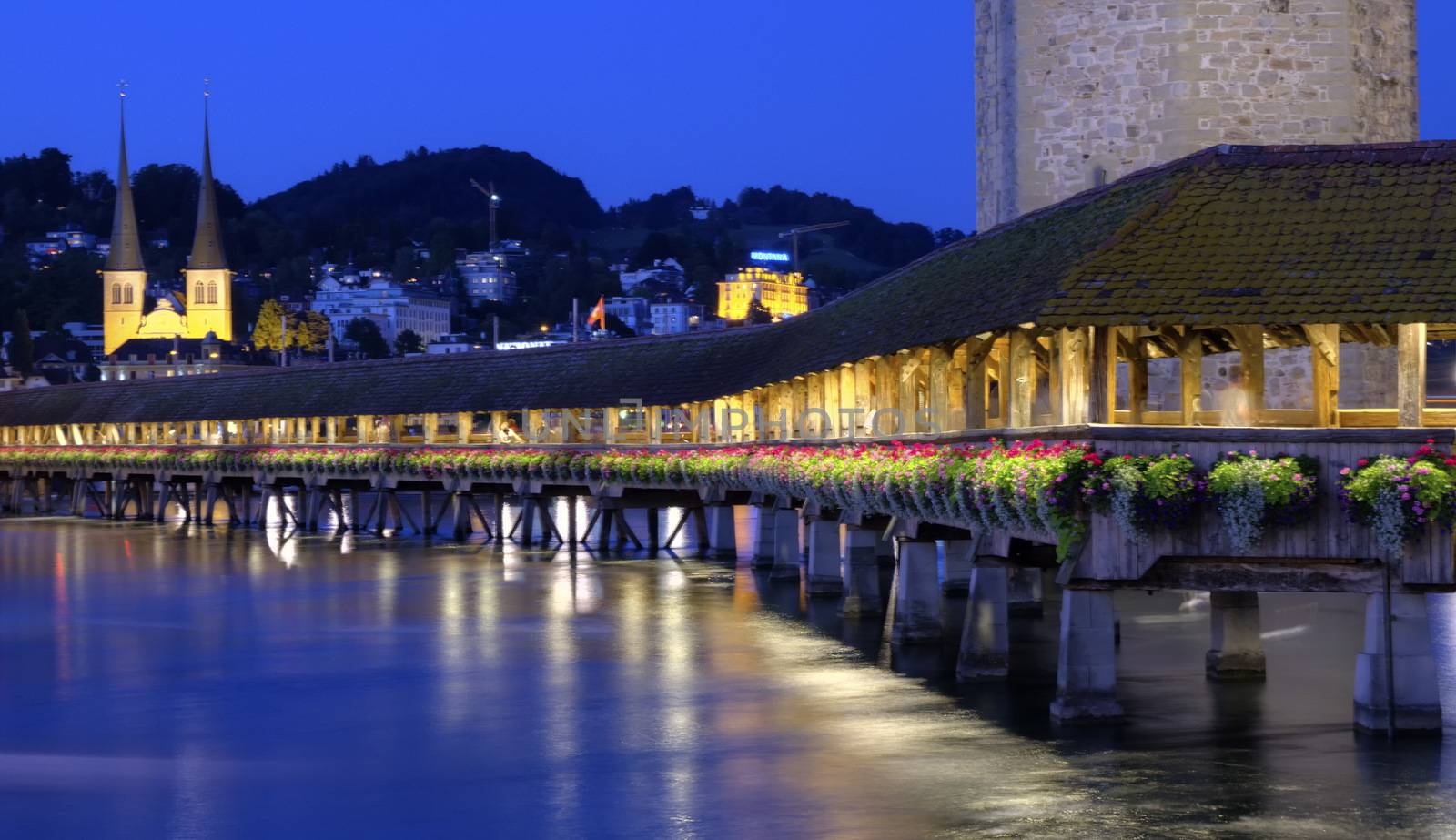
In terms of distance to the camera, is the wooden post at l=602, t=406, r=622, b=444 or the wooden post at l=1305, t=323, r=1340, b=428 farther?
the wooden post at l=602, t=406, r=622, b=444

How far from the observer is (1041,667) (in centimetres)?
3077

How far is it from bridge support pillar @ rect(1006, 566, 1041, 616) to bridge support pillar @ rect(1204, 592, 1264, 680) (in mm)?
9101

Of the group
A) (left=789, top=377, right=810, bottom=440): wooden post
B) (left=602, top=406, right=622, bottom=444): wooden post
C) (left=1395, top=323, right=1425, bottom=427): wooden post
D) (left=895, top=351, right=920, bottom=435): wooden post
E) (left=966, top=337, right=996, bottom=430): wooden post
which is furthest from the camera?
(left=602, top=406, right=622, bottom=444): wooden post

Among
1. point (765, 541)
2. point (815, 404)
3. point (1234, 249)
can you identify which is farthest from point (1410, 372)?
point (765, 541)

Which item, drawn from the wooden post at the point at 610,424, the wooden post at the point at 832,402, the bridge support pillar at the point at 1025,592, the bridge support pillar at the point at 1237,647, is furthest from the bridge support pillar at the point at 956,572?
the wooden post at the point at 610,424

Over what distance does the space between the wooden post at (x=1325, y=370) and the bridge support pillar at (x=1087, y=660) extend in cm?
324

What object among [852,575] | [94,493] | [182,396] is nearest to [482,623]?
[852,575]

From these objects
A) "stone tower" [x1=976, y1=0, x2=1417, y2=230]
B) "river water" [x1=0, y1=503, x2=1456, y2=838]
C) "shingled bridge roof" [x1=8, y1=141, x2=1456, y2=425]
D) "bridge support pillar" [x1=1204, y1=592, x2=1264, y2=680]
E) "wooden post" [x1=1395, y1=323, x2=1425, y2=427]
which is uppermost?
"stone tower" [x1=976, y1=0, x2=1417, y2=230]

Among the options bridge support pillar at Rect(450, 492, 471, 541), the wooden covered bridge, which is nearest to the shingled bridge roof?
the wooden covered bridge

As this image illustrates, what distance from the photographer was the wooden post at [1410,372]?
22297mm

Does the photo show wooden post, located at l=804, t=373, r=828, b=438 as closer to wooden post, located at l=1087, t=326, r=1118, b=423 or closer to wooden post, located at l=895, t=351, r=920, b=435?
wooden post, located at l=895, t=351, r=920, b=435

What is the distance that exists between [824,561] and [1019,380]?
18365mm

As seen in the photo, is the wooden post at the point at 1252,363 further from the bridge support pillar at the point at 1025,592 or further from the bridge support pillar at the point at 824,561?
the bridge support pillar at the point at 824,561

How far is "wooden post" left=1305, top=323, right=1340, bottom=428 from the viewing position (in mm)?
23453
